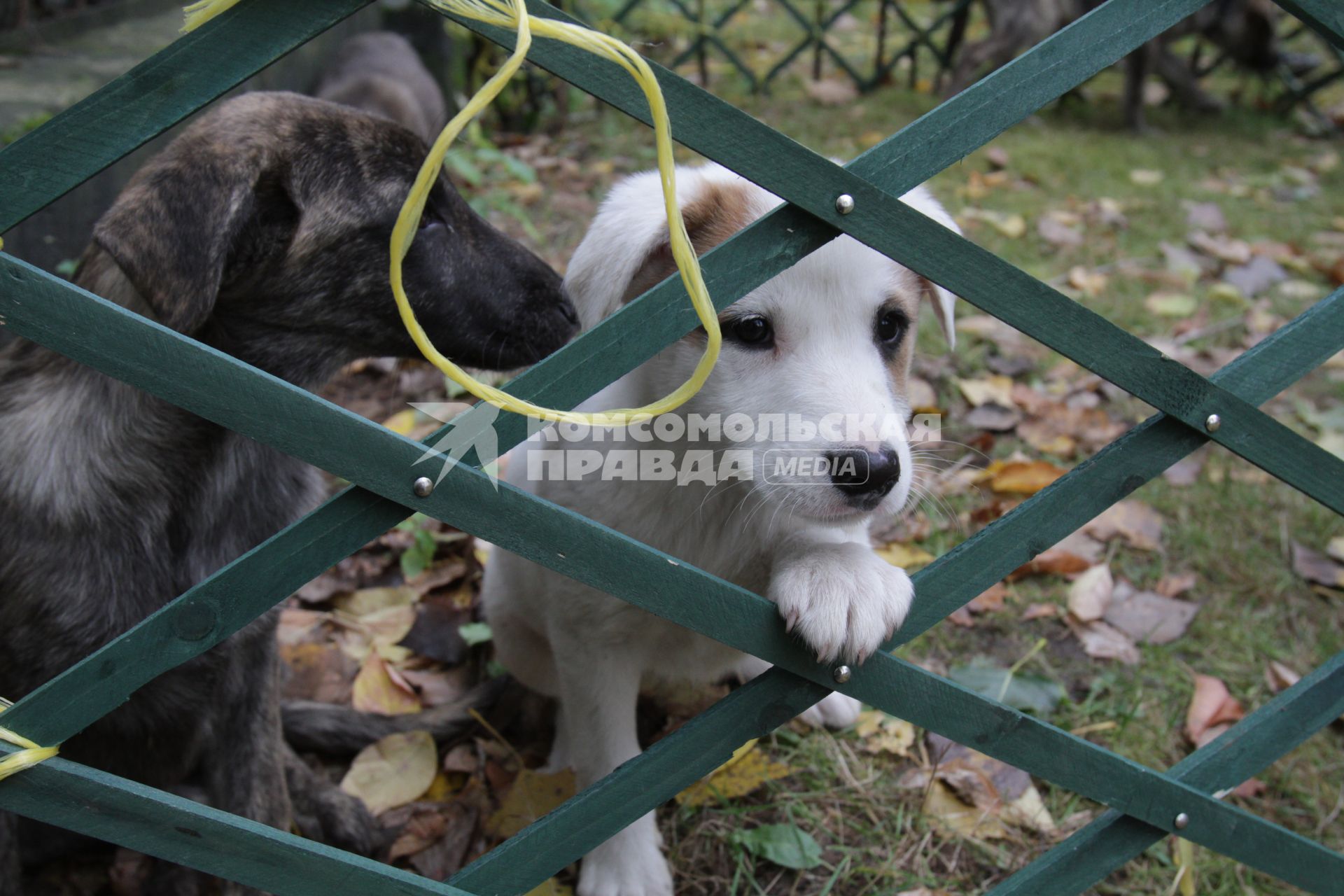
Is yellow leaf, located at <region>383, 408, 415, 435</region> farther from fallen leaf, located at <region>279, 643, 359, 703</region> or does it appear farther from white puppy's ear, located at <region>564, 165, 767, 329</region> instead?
white puppy's ear, located at <region>564, 165, 767, 329</region>

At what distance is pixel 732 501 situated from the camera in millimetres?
2008

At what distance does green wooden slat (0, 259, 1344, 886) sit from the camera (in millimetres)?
1124

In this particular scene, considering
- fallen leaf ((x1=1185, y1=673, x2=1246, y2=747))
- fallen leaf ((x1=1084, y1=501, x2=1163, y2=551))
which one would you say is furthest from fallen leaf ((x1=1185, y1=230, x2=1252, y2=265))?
fallen leaf ((x1=1185, y1=673, x2=1246, y2=747))

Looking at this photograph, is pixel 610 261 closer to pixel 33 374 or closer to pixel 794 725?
pixel 33 374

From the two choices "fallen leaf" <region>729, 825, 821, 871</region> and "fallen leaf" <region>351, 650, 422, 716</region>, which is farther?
"fallen leaf" <region>351, 650, 422, 716</region>

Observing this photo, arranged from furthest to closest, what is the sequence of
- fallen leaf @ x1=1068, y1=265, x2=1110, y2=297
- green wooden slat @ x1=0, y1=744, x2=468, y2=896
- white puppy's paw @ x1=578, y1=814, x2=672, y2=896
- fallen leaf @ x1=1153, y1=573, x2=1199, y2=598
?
fallen leaf @ x1=1068, y1=265, x2=1110, y2=297, fallen leaf @ x1=1153, y1=573, x2=1199, y2=598, white puppy's paw @ x1=578, y1=814, x2=672, y2=896, green wooden slat @ x1=0, y1=744, x2=468, y2=896

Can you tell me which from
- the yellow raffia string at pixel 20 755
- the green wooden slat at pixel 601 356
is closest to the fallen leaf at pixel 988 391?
the green wooden slat at pixel 601 356

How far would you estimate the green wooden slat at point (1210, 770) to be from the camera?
1802 millimetres

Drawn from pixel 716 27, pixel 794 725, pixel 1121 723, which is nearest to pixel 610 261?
pixel 794 725

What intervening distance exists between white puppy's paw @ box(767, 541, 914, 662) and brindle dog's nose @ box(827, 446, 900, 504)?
0.12 meters

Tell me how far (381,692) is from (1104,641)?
199cm

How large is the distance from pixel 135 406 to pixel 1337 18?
2075mm

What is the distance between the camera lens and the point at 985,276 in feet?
4.47

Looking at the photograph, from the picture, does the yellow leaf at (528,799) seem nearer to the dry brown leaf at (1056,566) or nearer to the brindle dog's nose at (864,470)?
the brindle dog's nose at (864,470)
